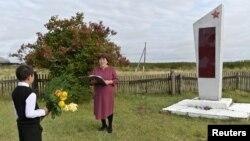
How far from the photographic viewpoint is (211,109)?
32.5 ft

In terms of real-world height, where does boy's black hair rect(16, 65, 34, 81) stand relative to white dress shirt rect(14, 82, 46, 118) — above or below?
above

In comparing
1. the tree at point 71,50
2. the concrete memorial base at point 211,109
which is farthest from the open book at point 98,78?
the tree at point 71,50

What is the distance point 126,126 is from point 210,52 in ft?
12.5

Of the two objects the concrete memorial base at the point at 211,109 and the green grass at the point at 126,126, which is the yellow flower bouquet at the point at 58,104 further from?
the concrete memorial base at the point at 211,109

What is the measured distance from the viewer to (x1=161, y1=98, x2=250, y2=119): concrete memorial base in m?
9.15

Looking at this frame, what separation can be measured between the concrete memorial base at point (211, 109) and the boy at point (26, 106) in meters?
5.96

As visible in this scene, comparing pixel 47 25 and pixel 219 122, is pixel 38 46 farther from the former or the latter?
pixel 219 122

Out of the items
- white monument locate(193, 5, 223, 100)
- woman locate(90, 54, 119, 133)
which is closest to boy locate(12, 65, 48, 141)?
woman locate(90, 54, 119, 133)

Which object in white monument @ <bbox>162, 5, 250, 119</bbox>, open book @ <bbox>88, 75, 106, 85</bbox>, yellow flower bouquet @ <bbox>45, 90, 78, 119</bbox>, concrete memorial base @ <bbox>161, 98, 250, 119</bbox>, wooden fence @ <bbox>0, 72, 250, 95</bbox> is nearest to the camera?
yellow flower bouquet @ <bbox>45, 90, 78, 119</bbox>

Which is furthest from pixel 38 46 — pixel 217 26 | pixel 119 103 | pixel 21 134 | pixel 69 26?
pixel 21 134

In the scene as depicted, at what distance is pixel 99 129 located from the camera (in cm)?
766

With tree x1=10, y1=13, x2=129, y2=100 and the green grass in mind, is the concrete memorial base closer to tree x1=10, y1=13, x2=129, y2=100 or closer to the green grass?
the green grass

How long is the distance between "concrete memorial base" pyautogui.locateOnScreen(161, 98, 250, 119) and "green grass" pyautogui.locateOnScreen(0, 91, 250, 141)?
0.22m

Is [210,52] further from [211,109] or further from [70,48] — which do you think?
[70,48]
